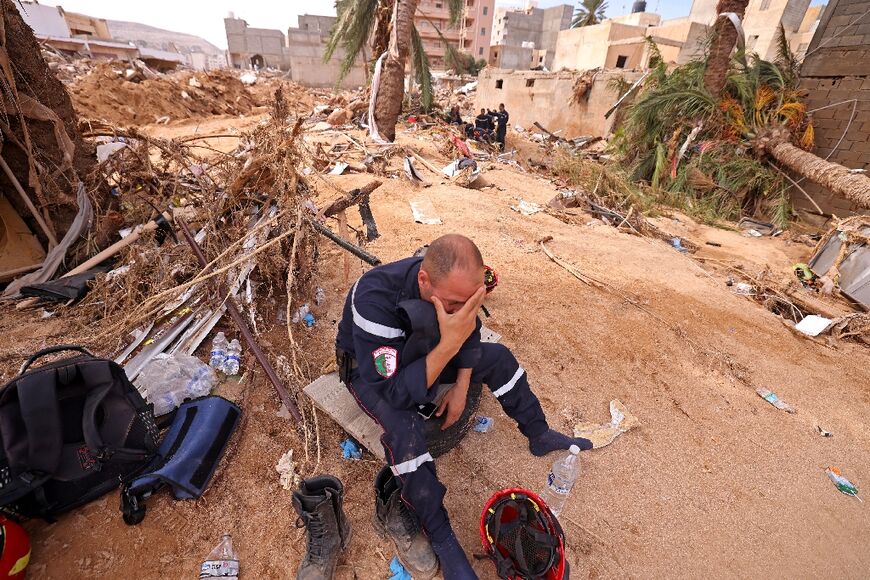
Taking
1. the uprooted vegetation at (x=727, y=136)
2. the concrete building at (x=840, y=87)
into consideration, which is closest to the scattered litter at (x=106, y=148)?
the uprooted vegetation at (x=727, y=136)

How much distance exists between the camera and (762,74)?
823 cm

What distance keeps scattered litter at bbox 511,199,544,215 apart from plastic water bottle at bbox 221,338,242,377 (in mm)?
5098

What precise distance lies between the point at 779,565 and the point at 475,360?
184 centimetres

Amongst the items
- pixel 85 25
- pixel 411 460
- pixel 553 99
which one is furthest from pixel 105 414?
pixel 85 25

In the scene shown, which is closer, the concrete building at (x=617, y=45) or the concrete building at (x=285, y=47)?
the concrete building at (x=617, y=45)

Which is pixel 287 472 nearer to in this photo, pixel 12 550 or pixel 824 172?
pixel 12 550

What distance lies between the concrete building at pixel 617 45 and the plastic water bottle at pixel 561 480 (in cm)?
1784

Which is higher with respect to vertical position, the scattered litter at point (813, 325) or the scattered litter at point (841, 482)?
the scattered litter at point (813, 325)

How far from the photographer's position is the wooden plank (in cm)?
215

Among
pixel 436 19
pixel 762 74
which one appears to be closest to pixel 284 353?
pixel 762 74

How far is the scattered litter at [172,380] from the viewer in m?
2.32

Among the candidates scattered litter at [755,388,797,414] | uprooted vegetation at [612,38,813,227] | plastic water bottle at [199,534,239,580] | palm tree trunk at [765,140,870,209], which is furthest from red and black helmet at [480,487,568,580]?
uprooted vegetation at [612,38,813,227]

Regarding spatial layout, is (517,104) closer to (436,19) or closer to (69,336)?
(69,336)

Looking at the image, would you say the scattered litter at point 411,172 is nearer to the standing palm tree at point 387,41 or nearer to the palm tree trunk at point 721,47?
the standing palm tree at point 387,41
